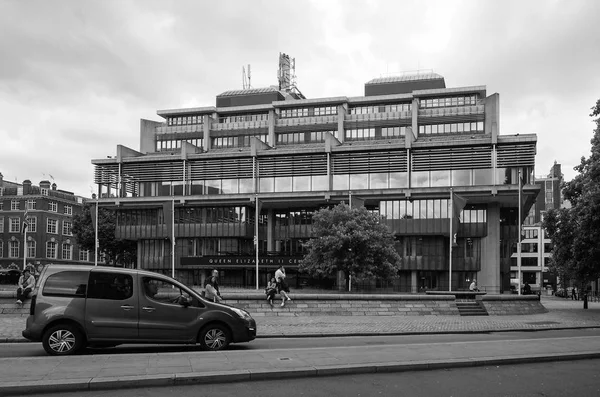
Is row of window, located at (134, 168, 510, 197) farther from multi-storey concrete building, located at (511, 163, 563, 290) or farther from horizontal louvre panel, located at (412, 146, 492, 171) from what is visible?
multi-storey concrete building, located at (511, 163, 563, 290)

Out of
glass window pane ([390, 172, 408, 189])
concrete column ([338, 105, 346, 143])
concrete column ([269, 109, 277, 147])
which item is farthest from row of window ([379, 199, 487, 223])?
concrete column ([269, 109, 277, 147])

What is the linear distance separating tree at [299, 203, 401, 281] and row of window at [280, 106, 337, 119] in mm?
37254

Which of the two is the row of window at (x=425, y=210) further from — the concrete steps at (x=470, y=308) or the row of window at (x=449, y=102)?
the concrete steps at (x=470, y=308)

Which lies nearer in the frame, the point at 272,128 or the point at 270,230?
the point at 270,230

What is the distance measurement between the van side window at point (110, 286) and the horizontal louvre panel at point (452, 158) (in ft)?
154

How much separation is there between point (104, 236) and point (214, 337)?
Result: 6150cm

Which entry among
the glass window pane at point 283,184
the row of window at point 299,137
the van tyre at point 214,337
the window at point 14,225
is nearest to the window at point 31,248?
the window at point 14,225

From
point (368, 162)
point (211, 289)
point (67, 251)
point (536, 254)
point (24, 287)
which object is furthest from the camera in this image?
point (536, 254)

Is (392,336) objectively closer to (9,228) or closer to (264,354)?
(264,354)

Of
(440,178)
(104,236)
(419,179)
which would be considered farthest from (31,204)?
(440,178)

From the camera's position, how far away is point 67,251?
9188 centimetres

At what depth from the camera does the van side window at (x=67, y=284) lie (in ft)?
41.7

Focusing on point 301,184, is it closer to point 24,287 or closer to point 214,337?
point 24,287

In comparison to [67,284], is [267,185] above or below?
above
